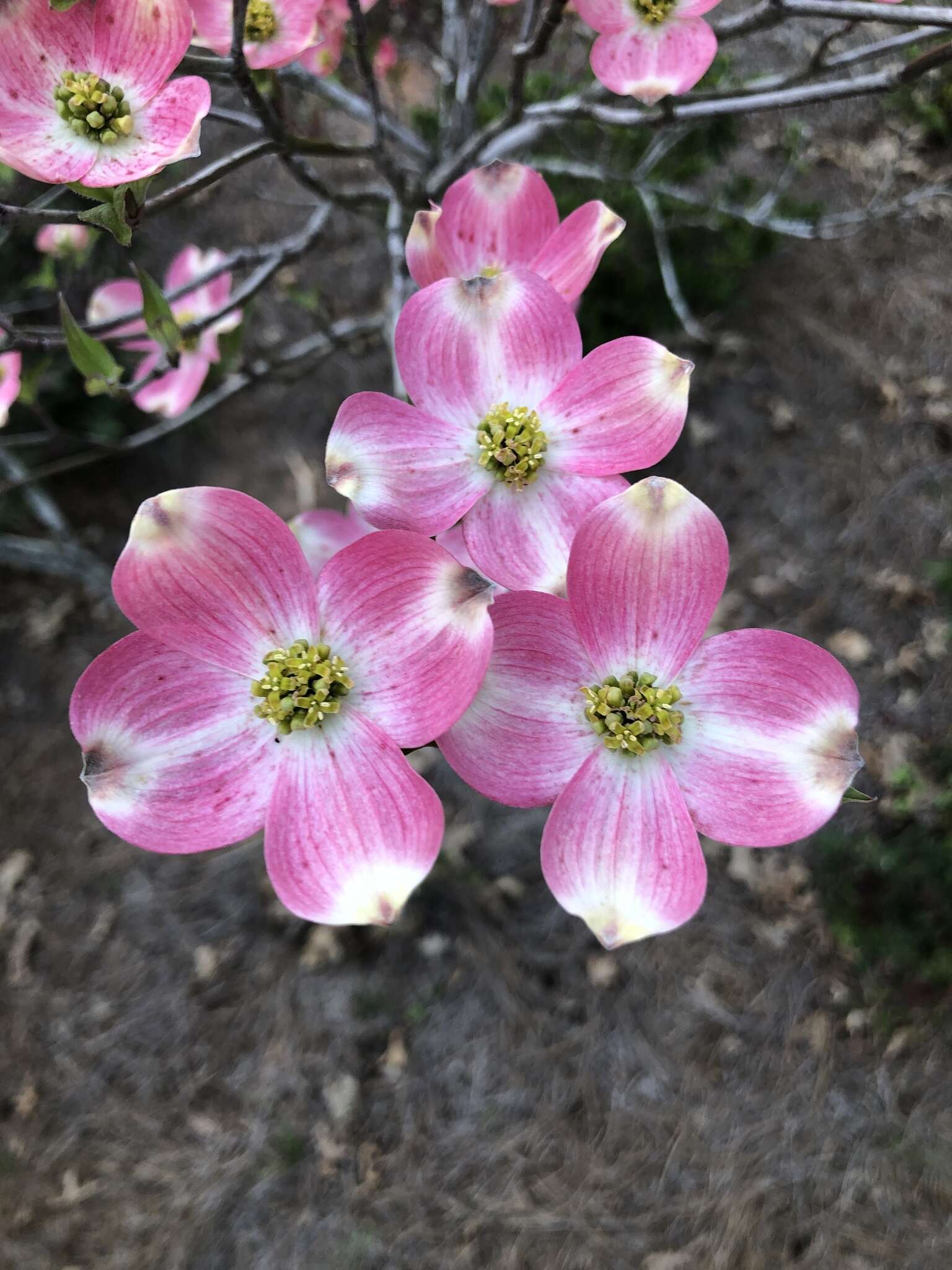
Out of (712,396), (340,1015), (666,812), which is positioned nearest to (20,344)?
(666,812)

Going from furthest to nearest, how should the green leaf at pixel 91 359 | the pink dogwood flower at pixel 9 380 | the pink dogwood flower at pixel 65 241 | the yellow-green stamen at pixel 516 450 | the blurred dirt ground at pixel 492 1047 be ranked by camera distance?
the blurred dirt ground at pixel 492 1047 → the pink dogwood flower at pixel 65 241 → the pink dogwood flower at pixel 9 380 → the green leaf at pixel 91 359 → the yellow-green stamen at pixel 516 450

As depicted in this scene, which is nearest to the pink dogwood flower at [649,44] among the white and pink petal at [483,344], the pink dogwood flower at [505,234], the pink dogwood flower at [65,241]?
the pink dogwood flower at [505,234]

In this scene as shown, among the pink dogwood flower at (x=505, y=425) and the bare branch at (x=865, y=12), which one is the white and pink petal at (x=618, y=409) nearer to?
the pink dogwood flower at (x=505, y=425)

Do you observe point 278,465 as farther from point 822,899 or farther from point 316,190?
point 822,899

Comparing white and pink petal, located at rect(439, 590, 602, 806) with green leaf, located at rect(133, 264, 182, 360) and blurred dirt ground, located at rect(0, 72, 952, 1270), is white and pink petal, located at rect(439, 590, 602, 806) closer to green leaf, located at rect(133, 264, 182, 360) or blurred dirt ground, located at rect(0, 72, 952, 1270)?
green leaf, located at rect(133, 264, 182, 360)

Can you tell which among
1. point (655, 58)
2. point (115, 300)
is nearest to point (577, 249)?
point (655, 58)

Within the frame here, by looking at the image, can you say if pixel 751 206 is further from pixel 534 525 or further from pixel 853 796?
pixel 853 796
